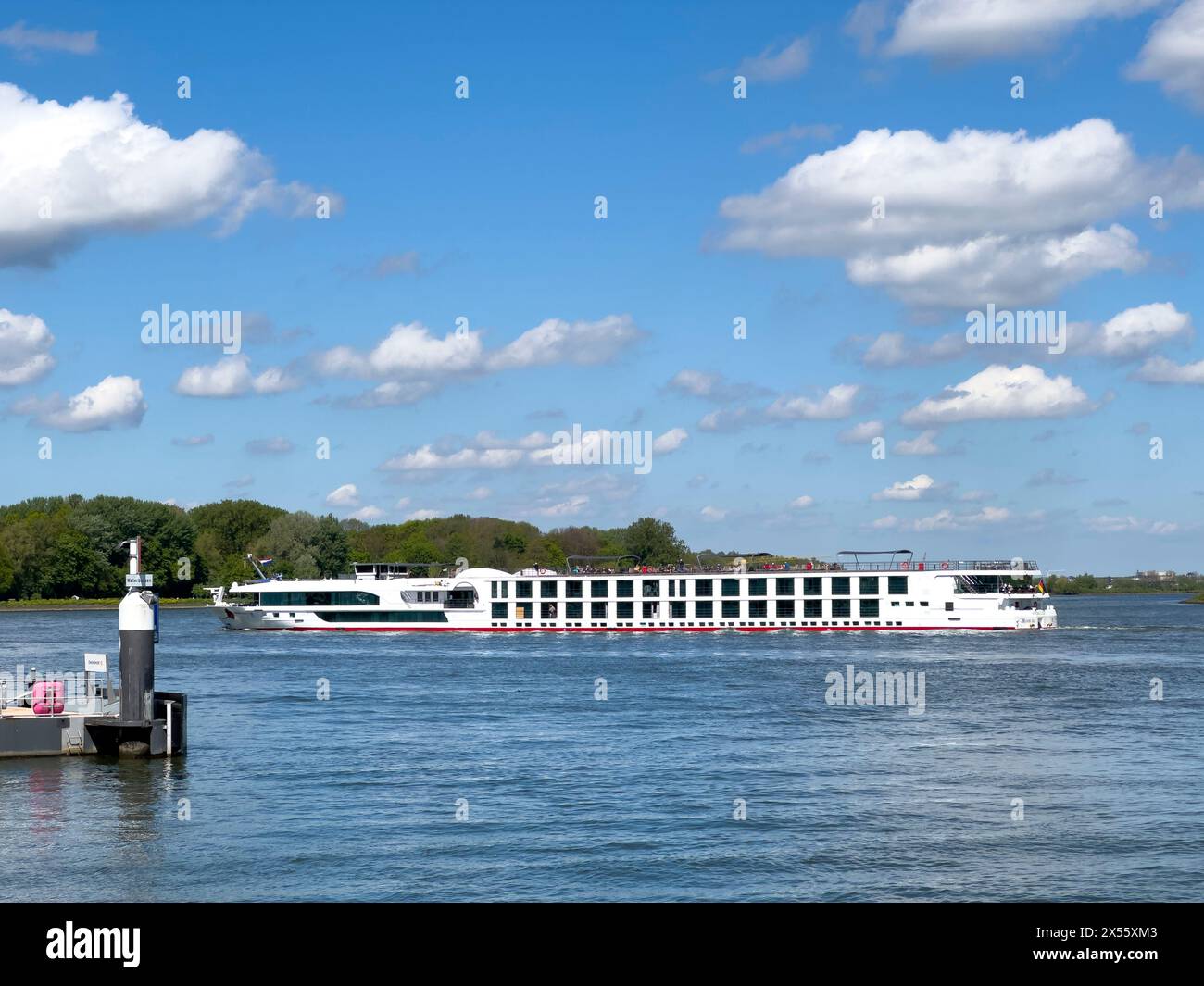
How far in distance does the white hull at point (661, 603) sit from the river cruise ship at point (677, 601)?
10 cm

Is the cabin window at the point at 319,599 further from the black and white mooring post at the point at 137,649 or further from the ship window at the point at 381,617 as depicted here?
the black and white mooring post at the point at 137,649

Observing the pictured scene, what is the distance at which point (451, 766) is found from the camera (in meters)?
45.9

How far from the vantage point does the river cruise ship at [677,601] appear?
12950cm

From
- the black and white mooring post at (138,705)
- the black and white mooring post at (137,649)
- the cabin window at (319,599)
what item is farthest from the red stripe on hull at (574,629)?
the black and white mooring post at (137,649)

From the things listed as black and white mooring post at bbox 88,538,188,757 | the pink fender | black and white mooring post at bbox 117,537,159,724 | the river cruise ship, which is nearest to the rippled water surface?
black and white mooring post at bbox 88,538,188,757

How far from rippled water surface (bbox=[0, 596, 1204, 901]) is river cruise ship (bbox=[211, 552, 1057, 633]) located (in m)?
49.9

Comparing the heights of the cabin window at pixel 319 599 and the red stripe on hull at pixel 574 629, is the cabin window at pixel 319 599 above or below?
above

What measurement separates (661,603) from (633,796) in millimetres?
95566

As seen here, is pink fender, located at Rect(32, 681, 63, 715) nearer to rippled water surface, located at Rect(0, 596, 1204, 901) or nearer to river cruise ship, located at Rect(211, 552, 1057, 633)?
rippled water surface, located at Rect(0, 596, 1204, 901)

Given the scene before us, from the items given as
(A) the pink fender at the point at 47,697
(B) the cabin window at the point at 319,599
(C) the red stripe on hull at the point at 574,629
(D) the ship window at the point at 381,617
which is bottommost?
(C) the red stripe on hull at the point at 574,629

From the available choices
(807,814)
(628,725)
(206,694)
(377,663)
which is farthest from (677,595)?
(807,814)

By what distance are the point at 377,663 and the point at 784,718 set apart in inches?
1712

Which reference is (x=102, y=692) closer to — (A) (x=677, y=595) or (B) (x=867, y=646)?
(B) (x=867, y=646)

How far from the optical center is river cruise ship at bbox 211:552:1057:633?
130 meters
